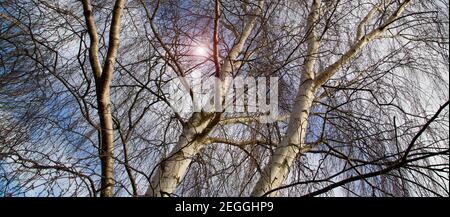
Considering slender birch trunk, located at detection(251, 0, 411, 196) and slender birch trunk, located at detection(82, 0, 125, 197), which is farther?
slender birch trunk, located at detection(251, 0, 411, 196)

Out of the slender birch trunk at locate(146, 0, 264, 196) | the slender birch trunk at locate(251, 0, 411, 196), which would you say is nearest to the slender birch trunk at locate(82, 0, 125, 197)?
the slender birch trunk at locate(146, 0, 264, 196)

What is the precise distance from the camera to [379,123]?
2654 millimetres

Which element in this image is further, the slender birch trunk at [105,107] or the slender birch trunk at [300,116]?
the slender birch trunk at [300,116]

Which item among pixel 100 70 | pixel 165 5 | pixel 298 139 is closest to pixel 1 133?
pixel 100 70

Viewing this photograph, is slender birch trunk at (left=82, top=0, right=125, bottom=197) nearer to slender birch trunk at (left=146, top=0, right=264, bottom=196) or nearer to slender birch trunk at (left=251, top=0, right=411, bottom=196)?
slender birch trunk at (left=146, top=0, right=264, bottom=196)

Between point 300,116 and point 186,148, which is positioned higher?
point 300,116

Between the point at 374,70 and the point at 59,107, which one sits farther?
the point at 374,70

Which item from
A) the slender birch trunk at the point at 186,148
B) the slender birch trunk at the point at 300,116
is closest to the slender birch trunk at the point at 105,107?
the slender birch trunk at the point at 186,148

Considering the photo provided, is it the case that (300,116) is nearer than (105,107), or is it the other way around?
(105,107)

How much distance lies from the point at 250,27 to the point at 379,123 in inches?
47.0

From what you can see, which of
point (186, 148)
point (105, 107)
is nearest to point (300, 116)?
point (186, 148)

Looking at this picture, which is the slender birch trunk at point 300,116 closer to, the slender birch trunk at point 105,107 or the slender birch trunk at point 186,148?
the slender birch trunk at point 186,148

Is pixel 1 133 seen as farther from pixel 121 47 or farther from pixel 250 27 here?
pixel 250 27

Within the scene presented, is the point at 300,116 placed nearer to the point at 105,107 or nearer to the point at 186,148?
the point at 186,148
